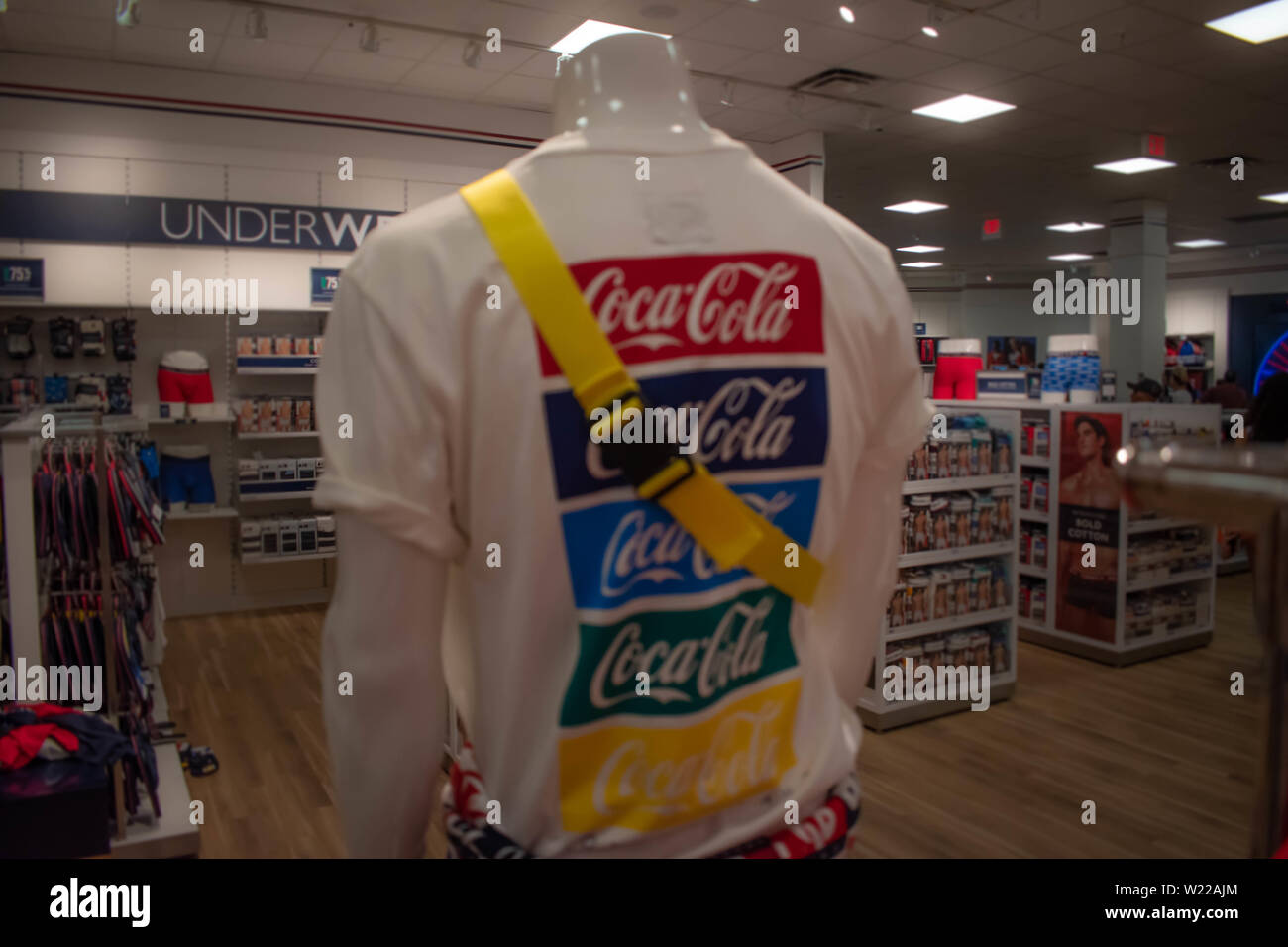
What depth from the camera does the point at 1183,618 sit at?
6.02 m

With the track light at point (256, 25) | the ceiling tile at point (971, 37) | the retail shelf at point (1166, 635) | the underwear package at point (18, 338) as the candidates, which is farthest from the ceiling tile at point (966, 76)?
the underwear package at point (18, 338)

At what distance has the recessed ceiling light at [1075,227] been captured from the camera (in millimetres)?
13031

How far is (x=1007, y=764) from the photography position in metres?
4.20

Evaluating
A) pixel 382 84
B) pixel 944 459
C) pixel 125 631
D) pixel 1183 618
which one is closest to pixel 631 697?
pixel 125 631

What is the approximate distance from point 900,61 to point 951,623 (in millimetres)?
3934

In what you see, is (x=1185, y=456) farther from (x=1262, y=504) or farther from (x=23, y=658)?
(x=23, y=658)

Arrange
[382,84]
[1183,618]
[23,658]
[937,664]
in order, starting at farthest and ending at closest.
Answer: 1. [382,84]
2. [1183,618]
3. [937,664]
4. [23,658]

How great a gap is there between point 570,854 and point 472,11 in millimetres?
5624

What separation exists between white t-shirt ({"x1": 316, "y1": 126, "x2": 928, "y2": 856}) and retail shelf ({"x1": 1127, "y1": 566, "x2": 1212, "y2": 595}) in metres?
5.37

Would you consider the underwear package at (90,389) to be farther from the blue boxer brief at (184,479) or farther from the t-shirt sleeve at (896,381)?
the t-shirt sleeve at (896,381)

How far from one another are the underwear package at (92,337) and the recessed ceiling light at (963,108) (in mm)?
6367

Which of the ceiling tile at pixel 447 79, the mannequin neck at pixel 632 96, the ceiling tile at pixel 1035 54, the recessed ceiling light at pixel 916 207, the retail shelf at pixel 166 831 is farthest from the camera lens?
the recessed ceiling light at pixel 916 207

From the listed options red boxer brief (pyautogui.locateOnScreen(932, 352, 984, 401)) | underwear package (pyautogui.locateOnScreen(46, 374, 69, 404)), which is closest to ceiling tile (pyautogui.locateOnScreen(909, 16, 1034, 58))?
red boxer brief (pyautogui.locateOnScreen(932, 352, 984, 401))

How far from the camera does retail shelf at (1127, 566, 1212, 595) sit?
5.68m
